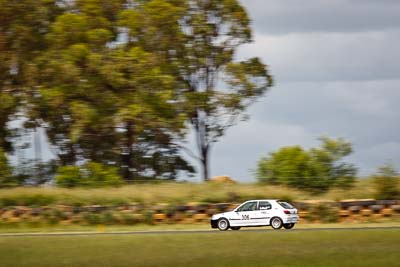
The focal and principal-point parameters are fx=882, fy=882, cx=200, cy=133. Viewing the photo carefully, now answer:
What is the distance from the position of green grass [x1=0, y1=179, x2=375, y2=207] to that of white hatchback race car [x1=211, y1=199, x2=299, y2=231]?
591 centimetres

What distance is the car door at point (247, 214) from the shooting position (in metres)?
34.9

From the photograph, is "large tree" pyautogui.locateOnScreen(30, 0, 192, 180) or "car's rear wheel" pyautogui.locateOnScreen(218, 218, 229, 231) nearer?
"car's rear wheel" pyautogui.locateOnScreen(218, 218, 229, 231)

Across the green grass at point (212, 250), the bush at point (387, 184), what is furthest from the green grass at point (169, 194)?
the green grass at point (212, 250)

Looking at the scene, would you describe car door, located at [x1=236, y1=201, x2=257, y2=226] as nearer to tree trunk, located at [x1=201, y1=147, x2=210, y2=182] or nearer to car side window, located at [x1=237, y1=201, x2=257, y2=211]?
A: car side window, located at [x1=237, y1=201, x2=257, y2=211]

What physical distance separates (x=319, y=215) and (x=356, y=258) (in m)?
19.1

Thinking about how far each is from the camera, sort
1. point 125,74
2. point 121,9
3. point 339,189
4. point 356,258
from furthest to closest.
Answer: point 121,9, point 125,74, point 339,189, point 356,258

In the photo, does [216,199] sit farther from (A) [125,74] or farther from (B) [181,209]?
(A) [125,74]

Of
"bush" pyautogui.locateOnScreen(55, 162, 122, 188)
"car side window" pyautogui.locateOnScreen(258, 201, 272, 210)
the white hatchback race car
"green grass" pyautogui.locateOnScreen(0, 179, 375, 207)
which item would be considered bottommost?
the white hatchback race car

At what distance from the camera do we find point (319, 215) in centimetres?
3991

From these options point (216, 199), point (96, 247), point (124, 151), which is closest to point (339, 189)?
point (216, 199)

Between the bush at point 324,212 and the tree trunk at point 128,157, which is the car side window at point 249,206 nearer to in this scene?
the bush at point 324,212

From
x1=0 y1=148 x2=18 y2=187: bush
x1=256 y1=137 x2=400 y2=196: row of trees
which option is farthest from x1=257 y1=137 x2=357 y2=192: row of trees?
x1=0 y1=148 x2=18 y2=187: bush

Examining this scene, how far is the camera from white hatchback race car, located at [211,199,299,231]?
3444 cm

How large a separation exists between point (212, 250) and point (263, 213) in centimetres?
1224
